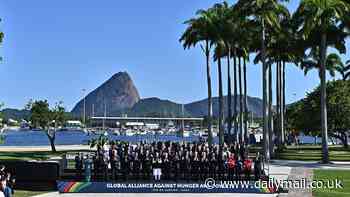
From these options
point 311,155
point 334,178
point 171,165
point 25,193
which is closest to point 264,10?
point 311,155

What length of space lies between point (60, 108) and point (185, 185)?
1440 inches

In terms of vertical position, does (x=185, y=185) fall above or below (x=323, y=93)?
below

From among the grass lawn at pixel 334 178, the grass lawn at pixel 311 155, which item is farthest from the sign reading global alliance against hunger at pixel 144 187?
the grass lawn at pixel 311 155

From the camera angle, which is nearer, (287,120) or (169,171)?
(169,171)

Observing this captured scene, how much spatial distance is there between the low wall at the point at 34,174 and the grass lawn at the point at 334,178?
12121 mm

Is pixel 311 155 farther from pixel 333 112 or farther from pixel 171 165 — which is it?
pixel 171 165

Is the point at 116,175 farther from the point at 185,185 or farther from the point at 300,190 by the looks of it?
the point at 300,190

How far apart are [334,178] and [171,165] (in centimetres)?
917

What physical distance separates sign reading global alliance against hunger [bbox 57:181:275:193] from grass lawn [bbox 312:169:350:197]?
349 cm

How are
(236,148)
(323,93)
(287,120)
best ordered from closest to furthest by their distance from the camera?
(236,148), (323,93), (287,120)

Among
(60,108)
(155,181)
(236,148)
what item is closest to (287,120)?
(60,108)

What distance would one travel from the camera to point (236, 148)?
34844mm

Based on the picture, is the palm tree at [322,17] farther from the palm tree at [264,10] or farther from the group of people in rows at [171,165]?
the group of people in rows at [171,165]
